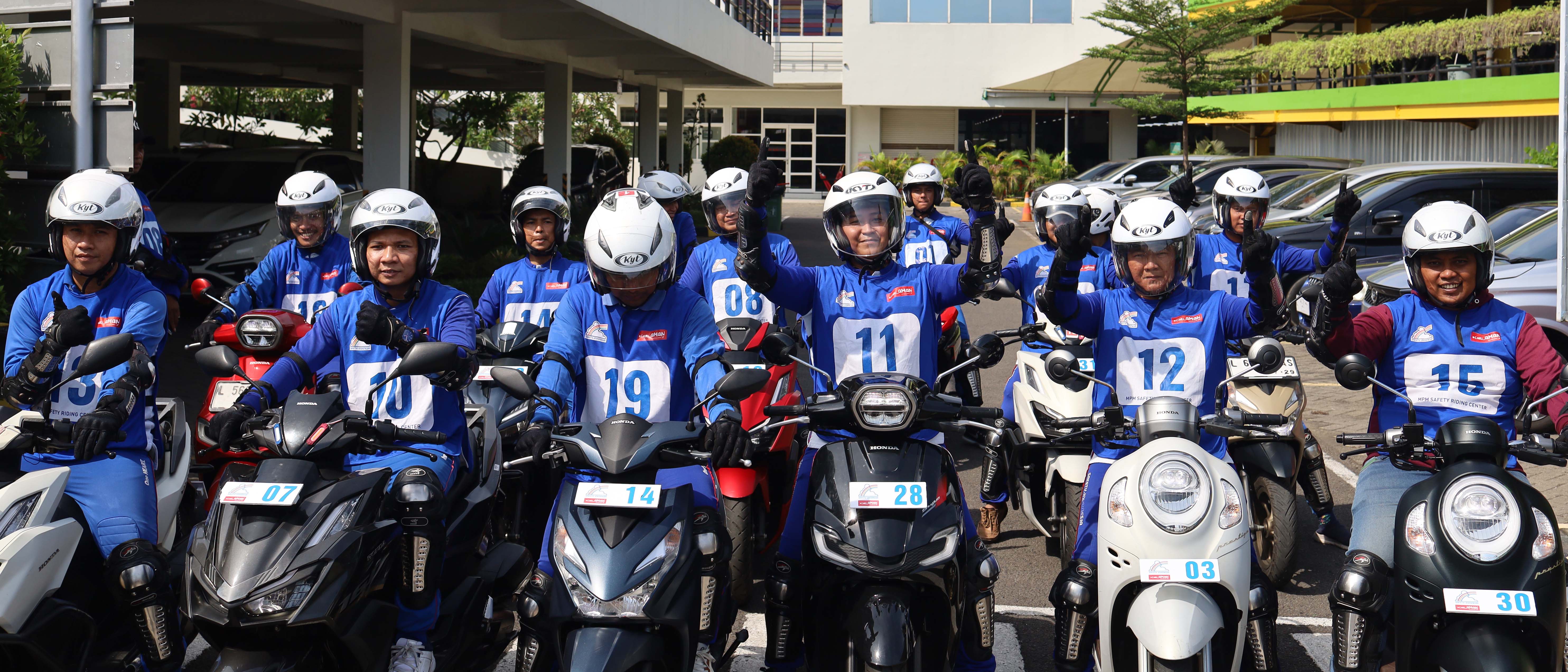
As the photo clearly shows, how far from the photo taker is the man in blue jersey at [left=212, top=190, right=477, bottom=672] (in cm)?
429

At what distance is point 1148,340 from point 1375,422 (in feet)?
→ 2.92

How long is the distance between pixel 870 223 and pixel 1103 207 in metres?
2.74

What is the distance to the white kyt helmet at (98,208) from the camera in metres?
4.93

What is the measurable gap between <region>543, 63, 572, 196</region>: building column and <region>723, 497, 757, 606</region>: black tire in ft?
51.9

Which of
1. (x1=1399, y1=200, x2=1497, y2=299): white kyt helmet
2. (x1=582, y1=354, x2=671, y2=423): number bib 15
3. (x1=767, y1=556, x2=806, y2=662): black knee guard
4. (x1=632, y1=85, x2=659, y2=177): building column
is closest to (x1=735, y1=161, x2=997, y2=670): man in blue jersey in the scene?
(x1=582, y1=354, x2=671, y2=423): number bib 15

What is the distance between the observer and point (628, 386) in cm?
466

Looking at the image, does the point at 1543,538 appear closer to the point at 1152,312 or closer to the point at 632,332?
the point at 1152,312

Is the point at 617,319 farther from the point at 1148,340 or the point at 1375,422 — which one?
the point at 1375,422

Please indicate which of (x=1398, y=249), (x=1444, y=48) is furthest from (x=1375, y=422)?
(x=1444, y=48)

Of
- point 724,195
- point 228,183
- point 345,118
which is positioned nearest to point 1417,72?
point 228,183

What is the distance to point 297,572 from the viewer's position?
361 cm

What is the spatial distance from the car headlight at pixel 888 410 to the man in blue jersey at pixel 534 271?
332cm

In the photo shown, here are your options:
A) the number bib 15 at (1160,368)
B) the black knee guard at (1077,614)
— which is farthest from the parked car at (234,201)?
the black knee guard at (1077,614)

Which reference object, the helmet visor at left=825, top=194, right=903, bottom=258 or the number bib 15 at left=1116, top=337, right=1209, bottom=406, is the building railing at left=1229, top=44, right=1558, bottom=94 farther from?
the helmet visor at left=825, top=194, right=903, bottom=258
